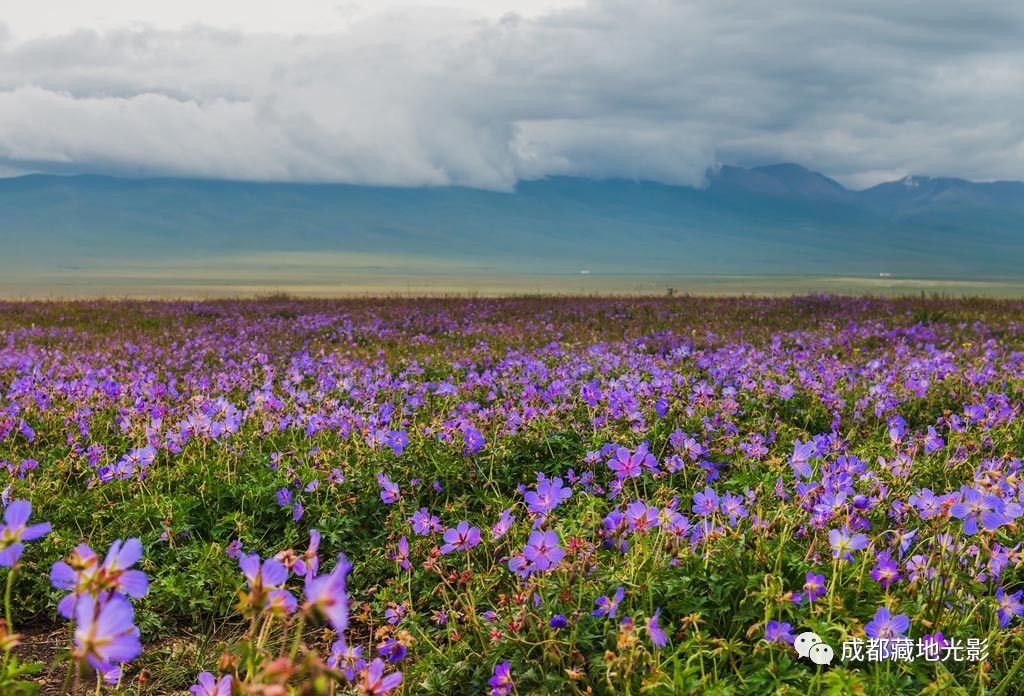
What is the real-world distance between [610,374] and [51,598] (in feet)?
15.6

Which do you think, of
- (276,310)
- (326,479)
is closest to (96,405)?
(326,479)

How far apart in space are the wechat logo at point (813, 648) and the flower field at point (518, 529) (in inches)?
0.9

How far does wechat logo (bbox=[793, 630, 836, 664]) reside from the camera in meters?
2.31

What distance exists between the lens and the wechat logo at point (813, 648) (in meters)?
2.31

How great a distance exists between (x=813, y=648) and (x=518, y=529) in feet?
5.61

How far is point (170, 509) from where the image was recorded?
409 centimetres

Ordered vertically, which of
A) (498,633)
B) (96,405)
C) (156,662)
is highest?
(96,405)

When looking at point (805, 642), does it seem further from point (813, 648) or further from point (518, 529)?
point (518, 529)

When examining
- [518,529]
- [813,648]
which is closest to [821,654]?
[813,648]

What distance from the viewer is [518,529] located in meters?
3.83

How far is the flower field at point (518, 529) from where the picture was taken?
2.33 meters

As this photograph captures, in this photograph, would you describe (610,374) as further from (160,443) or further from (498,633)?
(498,633)

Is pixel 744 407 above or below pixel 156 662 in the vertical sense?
above

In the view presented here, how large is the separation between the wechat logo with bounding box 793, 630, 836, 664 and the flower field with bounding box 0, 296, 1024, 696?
0.02m
